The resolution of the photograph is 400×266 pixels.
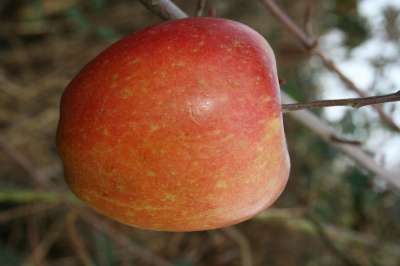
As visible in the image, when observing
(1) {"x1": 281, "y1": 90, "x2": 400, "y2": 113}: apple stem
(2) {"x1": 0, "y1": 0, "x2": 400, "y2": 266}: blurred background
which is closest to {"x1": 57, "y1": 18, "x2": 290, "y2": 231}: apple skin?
(1) {"x1": 281, "y1": 90, "x2": 400, "y2": 113}: apple stem

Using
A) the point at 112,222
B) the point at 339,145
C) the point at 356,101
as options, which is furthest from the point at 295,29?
the point at 112,222

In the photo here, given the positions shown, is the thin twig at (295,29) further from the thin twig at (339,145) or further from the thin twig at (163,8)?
the thin twig at (163,8)

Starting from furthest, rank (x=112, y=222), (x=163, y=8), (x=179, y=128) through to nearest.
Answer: (x=112, y=222), (x=163, y=8), (x=179, y=128)

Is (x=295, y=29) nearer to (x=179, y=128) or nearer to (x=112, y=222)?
(x=179, y=128)

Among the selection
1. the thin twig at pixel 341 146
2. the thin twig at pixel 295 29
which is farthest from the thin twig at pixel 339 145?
the thin twig at pixel 295 29

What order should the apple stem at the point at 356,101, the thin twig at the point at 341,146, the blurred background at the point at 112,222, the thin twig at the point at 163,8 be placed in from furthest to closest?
the blurred background at the point at 112,222
the thin twig at the point at 341,146
the thin twig at the point at 163,8
the apple stem at the point at 356,101

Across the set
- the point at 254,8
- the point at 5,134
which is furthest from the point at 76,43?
the point at 254,8

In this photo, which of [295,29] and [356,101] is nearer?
[356,101]

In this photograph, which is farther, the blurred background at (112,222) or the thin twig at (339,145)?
the blurred background at (112,222)

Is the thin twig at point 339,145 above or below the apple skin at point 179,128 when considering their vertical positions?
below
